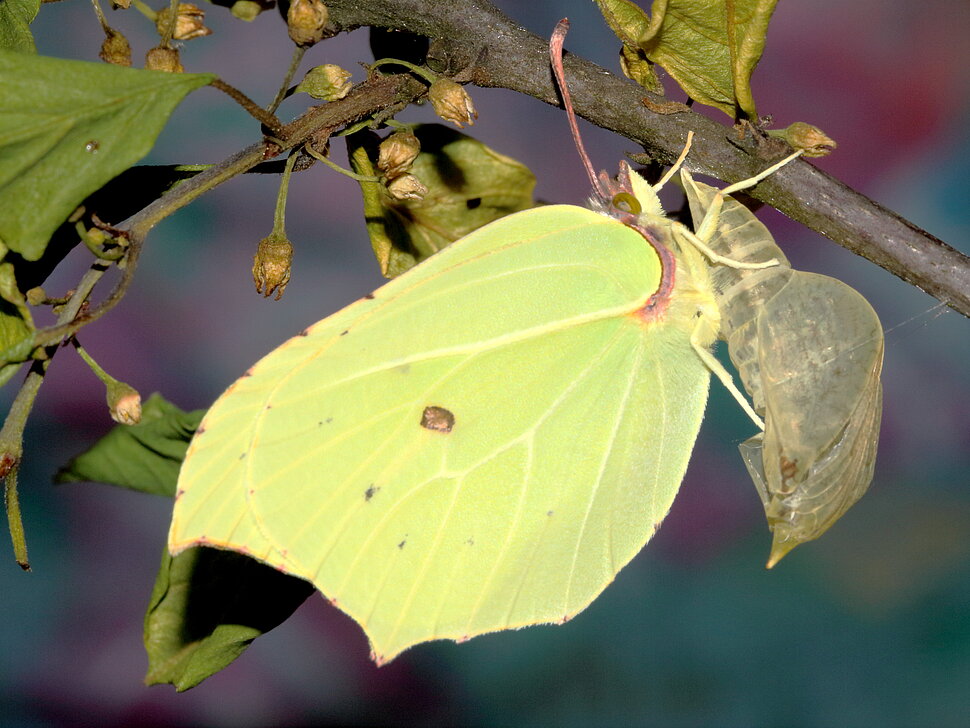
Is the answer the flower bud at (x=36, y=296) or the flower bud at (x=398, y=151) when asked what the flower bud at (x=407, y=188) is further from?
the flower bud at (x=36, y=296)

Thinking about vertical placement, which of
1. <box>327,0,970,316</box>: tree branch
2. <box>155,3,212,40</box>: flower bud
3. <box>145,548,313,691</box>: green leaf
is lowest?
<box>145,548,313,691</box>: green leaf

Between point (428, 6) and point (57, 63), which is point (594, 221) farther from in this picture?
point (57, 63)

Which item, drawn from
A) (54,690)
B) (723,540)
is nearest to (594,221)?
(723,540)

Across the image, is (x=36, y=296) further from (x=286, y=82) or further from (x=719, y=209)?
(x=719, y=209)

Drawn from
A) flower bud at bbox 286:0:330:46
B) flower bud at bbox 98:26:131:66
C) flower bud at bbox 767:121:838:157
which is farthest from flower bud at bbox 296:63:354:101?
flower bud at bbox 767:121:838:157

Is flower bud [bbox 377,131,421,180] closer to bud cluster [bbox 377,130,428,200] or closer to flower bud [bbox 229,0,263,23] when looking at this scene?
bud cluster [bbox 377,130,428,200]

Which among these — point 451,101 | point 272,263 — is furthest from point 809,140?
point 272,263

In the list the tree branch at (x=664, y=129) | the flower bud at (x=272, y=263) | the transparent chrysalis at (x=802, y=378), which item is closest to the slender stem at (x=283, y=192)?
the flower bud at (x=272, y=263)
